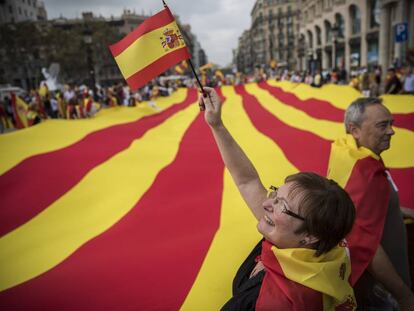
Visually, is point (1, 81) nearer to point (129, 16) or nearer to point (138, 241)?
point (129, 16)

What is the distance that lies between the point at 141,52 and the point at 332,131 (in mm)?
3319

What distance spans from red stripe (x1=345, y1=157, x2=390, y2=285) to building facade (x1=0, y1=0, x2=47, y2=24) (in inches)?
1997

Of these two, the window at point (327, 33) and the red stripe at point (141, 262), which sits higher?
the window at point (327, 33)

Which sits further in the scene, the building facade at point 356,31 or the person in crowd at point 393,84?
the building facade at point 356,31

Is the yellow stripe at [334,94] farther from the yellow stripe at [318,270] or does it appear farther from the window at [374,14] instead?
the window at [374,14]

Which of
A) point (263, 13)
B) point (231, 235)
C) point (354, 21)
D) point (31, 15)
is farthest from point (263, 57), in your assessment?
point (231, 235)

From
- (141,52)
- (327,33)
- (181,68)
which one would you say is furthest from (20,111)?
(327,33)

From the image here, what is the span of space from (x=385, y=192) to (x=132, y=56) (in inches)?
54.6

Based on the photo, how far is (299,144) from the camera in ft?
12.8

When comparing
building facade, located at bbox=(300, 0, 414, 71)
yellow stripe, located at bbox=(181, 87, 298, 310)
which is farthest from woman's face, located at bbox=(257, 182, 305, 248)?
building facade, located at bbox=(300, 0, 414, 71)

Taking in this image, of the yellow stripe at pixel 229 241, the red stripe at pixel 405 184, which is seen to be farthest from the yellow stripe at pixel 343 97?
the yellow stripe at pixel 229 241

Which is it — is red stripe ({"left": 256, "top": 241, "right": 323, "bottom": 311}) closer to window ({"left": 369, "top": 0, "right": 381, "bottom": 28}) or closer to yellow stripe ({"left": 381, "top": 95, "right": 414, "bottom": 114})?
yellow stripe ({"left": 381, "top": 95, "right": 414, "bottom": 114})

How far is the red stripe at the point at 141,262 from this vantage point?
5.29 feet

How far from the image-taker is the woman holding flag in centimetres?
94
